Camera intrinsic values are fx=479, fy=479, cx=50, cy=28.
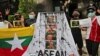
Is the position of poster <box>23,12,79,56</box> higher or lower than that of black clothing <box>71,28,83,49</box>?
higher

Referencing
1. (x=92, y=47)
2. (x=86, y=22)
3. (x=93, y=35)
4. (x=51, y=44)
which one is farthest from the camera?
(x=92, y=47)

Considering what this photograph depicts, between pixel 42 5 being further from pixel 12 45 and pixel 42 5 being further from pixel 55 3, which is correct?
pixel 12 45

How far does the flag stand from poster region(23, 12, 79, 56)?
210 mm

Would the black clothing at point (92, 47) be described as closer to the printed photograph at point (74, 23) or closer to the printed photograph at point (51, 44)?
the printed photograph at point (74, 23)

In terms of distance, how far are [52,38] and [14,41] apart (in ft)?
3.73

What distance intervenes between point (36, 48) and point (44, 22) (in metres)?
0.82

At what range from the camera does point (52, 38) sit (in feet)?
46.0

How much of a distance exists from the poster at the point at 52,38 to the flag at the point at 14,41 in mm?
210

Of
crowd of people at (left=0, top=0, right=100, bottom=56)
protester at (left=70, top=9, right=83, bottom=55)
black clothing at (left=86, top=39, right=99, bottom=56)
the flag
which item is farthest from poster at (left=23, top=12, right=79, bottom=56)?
black clothing at (left=86, top=39, right=99, bottom=56)

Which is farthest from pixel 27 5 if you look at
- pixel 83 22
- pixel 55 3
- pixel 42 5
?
pixel 83 22

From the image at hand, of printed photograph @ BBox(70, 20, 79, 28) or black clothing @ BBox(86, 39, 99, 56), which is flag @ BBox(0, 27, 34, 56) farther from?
black clothing @ BBox(86, 39, 99, 56)

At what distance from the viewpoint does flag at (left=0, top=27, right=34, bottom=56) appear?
1417 cm

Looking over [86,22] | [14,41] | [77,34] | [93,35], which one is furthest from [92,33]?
[14,41]

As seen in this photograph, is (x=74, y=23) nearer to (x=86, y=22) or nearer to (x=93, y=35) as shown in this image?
(x=86, y=22)
